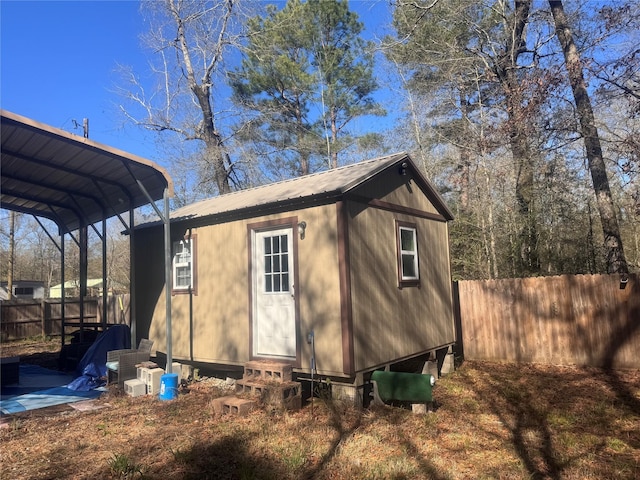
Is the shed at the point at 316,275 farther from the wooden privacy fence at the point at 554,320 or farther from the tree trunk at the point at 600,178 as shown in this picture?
the tree trunk at the point at 600,178

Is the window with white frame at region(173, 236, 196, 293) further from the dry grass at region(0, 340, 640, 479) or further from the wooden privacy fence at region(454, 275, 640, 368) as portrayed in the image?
the wooden privacy fence at region(454, 275, 640, 368)

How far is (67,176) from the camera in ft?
28.3

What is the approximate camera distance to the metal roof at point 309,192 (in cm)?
640

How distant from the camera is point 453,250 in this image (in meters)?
13.4

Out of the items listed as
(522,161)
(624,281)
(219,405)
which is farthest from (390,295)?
(522,161)

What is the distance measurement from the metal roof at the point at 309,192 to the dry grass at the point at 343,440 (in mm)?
2938

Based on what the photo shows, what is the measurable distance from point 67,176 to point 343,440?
7.27 m

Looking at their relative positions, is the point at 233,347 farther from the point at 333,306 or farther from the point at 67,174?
the point at 67,174

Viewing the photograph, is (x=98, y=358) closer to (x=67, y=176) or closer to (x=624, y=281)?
(x=67, y=176)

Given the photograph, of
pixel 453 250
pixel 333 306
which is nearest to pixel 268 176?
pixel 453 250

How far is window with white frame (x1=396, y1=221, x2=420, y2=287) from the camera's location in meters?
7.44

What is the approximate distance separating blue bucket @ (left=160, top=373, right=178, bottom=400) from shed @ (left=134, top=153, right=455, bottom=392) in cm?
98

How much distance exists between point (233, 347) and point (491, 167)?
376 inches

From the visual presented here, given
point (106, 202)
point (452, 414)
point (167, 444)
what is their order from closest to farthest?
point (167, 444) < point (452, 414) < point (106, 202)
